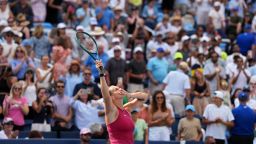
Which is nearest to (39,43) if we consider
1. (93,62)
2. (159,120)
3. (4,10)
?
(4,10)

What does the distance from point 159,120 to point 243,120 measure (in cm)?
166

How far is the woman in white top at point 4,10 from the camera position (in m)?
24.2

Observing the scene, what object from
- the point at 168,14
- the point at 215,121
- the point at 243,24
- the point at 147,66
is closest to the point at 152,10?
the point at 168,14

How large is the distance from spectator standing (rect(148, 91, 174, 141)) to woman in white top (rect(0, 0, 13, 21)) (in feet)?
17.5

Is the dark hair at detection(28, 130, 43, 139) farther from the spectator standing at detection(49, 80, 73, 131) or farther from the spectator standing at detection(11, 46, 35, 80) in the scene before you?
the spectator standing at detection(11, 46, 35, 80)

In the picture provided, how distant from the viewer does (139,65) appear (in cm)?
2286

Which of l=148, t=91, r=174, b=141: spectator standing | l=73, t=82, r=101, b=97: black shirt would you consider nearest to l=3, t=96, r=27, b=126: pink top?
l=73, t=82, r=101, b=97: black shirt

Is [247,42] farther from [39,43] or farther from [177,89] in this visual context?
[39,43]

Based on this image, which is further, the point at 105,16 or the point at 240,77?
the point at 105,16

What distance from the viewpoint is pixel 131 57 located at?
2467 centimetres

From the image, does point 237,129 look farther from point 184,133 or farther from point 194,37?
point 194,37

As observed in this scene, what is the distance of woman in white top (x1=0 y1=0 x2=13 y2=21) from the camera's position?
2419 centimetres

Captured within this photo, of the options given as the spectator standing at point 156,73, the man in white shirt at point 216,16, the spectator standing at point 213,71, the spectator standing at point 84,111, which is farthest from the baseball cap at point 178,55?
the man in white shirt at point 216,16

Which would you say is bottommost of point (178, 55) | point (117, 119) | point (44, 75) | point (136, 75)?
point (117, 119)
